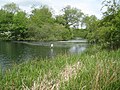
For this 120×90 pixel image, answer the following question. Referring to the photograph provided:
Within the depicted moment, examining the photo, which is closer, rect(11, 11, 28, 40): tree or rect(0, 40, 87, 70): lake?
rect(0, 40, 87, 70): lake

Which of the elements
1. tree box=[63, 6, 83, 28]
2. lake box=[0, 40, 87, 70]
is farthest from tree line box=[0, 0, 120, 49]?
lake box=[0, 40, 87, 70]

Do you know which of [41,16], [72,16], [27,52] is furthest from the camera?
[72,16]

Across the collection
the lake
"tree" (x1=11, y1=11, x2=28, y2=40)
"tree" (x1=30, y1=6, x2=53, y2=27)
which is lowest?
the lake

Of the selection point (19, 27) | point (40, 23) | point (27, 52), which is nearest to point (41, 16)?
point (40, 23)

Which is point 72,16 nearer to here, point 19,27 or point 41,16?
point 41,16

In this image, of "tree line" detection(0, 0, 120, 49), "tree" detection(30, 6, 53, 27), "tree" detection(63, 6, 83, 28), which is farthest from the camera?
"tree" detection(63, 6, 83, 28)

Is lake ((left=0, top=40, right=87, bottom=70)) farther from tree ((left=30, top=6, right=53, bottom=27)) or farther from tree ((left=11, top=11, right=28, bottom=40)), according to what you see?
tree ((left=30, top=6, right=53, bottom=27))

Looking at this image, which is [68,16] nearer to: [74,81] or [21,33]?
[21,33]

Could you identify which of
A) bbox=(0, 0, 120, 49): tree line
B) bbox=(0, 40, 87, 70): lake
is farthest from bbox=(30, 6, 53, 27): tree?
bbox=(0, 40, 87, 70): lake

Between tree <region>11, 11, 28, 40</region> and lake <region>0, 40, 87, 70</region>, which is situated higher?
tree <region>11, 11, 28, 40</region>

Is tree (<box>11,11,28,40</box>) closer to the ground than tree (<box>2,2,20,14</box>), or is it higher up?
closer to the ground

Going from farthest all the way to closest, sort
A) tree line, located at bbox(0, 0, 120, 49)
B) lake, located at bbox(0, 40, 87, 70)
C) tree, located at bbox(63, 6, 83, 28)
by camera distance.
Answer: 1. tree, located at bbox(63, 6, 83, 28)
2. tree line, located at bbox(0, 0, 120, 49)
3. lake, located at bbox(0, 40, 87, 70)

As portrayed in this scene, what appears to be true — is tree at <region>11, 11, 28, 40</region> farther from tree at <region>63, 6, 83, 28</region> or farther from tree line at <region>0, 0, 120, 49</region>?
tree at <region>63, 6, 83, 28</region>

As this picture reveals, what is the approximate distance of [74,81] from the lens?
4.21 meters
